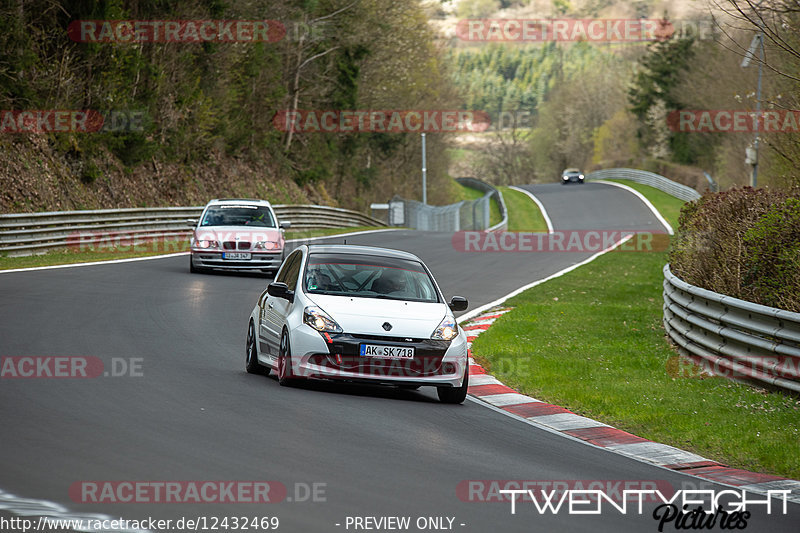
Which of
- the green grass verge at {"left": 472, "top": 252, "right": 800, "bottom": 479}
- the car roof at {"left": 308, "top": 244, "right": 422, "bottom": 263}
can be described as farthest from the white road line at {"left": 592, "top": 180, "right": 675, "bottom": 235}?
the car roof at {"left": 308, "top": 244, "right": 422, "bottom": 263}

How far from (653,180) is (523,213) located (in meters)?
21.3

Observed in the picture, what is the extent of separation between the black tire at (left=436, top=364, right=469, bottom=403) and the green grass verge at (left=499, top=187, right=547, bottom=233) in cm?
5008

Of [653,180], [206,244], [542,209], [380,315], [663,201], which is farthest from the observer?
[653,180]

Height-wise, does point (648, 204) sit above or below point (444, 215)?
above

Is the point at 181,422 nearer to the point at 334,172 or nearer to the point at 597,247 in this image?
the point at 597,247

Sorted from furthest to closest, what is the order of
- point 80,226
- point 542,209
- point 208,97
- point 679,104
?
1. point 679,104
2. point 542,209
3. point 208,97
4. point 80,226

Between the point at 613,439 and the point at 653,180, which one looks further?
the point at 653,180

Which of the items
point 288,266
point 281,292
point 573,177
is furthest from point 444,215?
point 281,292

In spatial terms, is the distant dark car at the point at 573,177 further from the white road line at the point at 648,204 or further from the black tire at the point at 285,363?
the black tire at the point at 285,363

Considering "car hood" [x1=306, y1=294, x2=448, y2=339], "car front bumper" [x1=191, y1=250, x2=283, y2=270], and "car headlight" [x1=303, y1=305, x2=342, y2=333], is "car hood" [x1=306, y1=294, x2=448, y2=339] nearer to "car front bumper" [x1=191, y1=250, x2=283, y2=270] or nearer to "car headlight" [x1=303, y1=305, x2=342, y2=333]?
"car headlight" [x1=303, y1=305, x2=342, y2=333]

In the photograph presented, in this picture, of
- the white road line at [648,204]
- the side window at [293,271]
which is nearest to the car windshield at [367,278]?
the side window at [293,271]

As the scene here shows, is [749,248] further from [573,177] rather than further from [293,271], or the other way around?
[573,177]

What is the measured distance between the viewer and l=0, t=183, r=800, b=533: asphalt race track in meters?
6.57

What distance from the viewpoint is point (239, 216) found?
25797 millimetres
